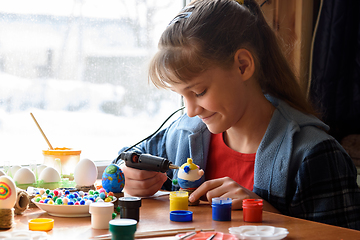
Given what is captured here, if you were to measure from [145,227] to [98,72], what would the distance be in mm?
1090

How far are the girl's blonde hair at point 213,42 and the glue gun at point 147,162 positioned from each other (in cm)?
22

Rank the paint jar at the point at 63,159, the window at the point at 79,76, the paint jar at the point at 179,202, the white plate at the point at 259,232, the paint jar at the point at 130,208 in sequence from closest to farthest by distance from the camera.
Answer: the white plate at the point at 259,232 < the paint jar at the point at 130,208 < the paint jar at the point at 179,202 < the paint jar at the point at 63,159 < the window at the point at 79,76

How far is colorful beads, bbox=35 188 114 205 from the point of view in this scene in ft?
2.82

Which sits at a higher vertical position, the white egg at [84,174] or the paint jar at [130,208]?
the white egg at [84,174]

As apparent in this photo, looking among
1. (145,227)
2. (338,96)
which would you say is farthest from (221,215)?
(338,96)

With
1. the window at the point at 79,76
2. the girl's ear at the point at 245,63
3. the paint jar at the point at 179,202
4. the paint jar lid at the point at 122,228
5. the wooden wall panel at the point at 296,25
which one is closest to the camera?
the paint jar lid at the point at 122,228

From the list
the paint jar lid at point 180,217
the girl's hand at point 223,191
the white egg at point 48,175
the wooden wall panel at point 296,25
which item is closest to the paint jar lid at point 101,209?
the paint jar lid at point 180,217

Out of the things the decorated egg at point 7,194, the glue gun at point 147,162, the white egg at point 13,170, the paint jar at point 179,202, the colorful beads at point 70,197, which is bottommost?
the paint jar at point 179,202

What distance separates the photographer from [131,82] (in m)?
1.83

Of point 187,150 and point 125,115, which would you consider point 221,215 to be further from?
point 125,115

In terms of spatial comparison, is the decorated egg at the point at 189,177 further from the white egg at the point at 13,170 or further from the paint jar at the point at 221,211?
the white egg at the point at 13,170

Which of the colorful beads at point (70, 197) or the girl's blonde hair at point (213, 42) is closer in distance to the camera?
the colorful beads at point (70, 197)

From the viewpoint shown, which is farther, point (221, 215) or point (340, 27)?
point (340, 27)

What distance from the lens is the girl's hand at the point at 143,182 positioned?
112 centimetres
